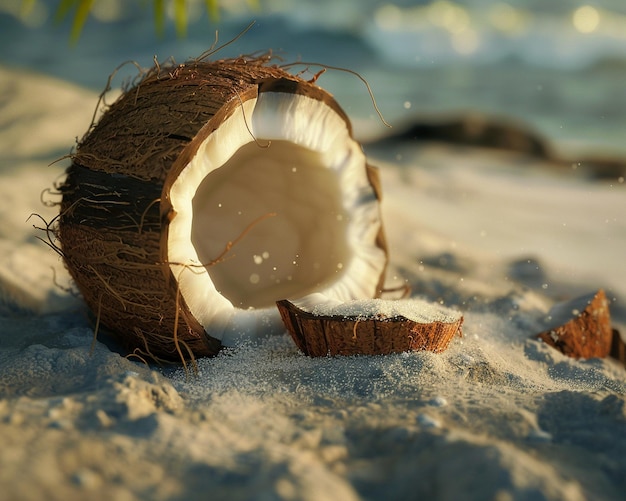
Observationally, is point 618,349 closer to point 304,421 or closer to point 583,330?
point 583,330

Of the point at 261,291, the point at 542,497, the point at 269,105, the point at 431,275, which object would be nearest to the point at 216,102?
the point at 269,105


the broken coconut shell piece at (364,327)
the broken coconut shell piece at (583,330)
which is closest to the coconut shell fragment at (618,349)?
the broken coconut shell piece at (583,330)

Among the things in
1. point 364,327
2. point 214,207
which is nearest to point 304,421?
point 364,327

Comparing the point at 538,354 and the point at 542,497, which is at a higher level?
the point at 542,497

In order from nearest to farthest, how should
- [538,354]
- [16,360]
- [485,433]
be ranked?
[485,433] < [16,360] < [538,354]

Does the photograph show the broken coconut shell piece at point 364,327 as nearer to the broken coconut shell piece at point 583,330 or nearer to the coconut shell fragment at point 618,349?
the broken coconut shell piece at point 583,330

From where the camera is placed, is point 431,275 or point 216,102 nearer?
point 216,102

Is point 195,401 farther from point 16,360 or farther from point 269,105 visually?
point 269,105
